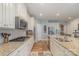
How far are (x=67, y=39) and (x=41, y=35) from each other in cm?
46

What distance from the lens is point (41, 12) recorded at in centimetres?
202

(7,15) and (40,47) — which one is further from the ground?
(7,15)

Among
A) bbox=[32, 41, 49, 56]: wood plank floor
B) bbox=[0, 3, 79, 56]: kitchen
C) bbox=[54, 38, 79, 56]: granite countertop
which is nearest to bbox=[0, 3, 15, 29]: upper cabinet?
bbox=[0, 3, 79, 56]: kitchen

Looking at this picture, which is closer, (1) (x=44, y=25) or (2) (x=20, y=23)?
(1) (x=44, y=25)

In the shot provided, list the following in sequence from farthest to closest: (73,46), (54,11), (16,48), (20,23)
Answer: (20,23), (54,11), (73,46), (16,48)

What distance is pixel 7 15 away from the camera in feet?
6.38

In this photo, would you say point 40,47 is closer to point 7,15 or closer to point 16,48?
point 16,48

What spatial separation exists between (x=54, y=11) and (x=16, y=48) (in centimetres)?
83

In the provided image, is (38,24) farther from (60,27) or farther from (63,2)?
(63,2)

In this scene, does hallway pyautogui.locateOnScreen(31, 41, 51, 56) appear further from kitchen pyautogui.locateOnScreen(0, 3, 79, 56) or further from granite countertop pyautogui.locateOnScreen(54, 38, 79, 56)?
granite countertop pyautogui.locateOnScreen(54, 38, 79, 56)

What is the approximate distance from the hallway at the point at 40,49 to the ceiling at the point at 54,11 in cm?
43

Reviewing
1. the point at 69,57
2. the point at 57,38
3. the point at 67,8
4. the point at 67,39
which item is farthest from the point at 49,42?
the point at 67,8

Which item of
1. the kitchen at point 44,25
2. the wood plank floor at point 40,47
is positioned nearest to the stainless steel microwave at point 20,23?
the kitchen at point 44,25

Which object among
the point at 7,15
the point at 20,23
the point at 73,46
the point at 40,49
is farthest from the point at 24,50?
the point at 73,46
